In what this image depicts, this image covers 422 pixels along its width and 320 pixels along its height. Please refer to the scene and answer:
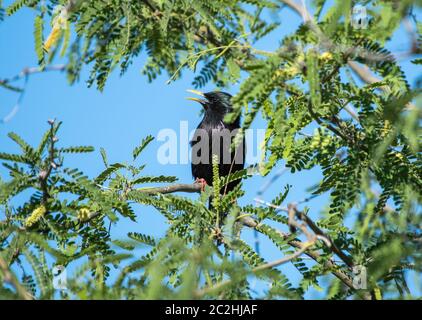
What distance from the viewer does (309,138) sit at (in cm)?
460

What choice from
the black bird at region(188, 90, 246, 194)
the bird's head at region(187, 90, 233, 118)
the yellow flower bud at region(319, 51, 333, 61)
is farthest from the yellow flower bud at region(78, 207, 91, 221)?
the bird's head at region(187, 90, 233, 118)

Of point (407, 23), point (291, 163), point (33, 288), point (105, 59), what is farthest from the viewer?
point (105, 59)

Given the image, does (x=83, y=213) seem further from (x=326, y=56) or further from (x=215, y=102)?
(x=215, y=102)

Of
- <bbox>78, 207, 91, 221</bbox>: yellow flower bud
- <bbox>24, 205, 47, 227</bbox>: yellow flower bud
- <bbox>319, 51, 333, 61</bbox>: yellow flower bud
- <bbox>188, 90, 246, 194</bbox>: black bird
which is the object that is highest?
<bbox>188, 90, 246, 194</bbox>: black bird

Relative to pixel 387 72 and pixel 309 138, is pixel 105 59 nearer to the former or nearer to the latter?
pixel 309 138

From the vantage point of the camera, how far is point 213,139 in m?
7.63

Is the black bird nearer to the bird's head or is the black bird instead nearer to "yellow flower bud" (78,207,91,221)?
the bird's head

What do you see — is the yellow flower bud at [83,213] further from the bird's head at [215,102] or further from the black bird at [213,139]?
the bird's head at [215,102]

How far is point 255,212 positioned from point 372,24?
137 centimetres

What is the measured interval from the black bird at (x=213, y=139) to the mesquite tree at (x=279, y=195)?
229 cm

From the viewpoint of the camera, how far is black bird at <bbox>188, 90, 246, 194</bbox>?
24.9ft

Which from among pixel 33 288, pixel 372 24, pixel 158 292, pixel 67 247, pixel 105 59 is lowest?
pixel 158 292

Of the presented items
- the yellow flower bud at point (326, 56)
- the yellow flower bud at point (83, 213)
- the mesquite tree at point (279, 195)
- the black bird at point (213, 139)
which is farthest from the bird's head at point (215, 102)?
the yellow flower bud at point (326, 56)

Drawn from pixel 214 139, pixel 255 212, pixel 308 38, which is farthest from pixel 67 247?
pixel 214 139
